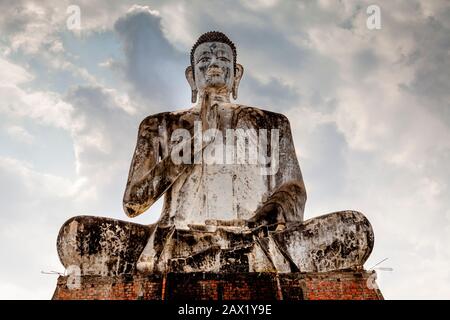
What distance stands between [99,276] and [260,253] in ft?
4.80

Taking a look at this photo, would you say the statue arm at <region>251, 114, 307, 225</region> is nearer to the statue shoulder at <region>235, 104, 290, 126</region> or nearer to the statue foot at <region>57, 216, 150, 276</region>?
the statue shoulder at <region>235, 104, 290, 126</region>

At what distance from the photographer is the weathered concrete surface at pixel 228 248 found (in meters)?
5.64

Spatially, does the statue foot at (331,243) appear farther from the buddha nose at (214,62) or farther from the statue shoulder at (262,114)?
the buddha nose at (214,62)

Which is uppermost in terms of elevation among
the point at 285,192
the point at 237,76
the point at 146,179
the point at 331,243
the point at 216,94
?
the point at 237,76

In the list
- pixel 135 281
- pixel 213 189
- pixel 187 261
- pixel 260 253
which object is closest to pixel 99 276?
pixel 135 281

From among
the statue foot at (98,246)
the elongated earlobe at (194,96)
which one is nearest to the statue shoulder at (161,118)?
the elongated earlobe at (194,96)

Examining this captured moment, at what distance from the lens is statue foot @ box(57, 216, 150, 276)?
225 inches

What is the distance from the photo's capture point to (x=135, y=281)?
17.9 feet

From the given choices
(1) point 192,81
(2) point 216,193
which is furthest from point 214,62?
(2) point 216,193

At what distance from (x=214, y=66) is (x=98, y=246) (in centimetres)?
Answer: 300

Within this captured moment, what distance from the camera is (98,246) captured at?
5809 millimetres

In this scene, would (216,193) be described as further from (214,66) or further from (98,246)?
(214,66)

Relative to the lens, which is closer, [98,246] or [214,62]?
[98,246]
